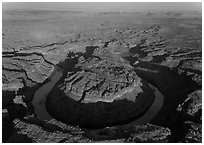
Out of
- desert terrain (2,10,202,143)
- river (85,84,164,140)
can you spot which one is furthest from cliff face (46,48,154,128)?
river (85,84,164,140)

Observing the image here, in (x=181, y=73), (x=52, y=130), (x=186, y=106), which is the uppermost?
(x=181, y=73)

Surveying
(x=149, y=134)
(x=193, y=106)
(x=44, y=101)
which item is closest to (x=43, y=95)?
(x=44, y=101)

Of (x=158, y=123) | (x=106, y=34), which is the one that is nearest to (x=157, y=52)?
(x=106, y=34)

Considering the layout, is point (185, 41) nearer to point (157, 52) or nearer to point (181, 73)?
point (157, 52)

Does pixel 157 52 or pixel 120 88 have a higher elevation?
pixel 157 52

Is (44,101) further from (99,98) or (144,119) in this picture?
(144,119)

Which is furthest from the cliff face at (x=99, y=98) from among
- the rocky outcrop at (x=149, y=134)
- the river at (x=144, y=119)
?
the rocky outcrop at (x=149, y=134)

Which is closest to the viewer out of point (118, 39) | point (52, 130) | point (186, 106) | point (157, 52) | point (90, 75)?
point (52, 130)

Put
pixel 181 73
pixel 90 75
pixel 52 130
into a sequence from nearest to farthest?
1. pixel 52 130
2. pixel 90 75
3. pixel 181 73

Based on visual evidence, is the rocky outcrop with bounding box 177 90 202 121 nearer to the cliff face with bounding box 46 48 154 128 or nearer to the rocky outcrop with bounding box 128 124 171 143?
the cliff face with bounding box 46 48 154 128
